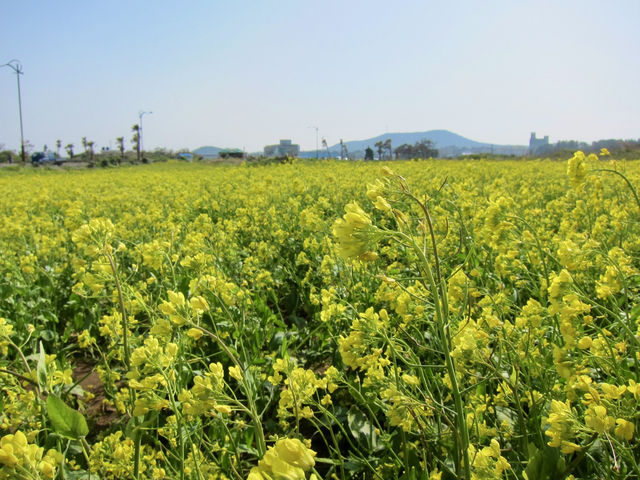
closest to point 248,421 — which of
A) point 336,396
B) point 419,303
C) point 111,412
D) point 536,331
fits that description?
point 336,396

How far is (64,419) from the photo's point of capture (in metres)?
1.23

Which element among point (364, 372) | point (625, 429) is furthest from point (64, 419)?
point (625, 429)

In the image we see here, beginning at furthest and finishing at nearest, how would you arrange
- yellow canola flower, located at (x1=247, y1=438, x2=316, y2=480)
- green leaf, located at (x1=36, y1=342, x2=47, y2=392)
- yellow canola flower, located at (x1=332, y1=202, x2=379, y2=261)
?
green leaf, located at (x1=36, y1=342, x2=47, y2=392)
yellow canola flower, located at (x1=332, y1=202, x2=379, y2=261)
yellow canola flower, located at (x1=247, y1=438, x2=316, y2=480)

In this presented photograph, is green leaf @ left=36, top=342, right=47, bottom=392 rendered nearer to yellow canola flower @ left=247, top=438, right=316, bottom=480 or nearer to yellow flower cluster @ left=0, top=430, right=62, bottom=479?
yellow flower cluster @ left=0, top=430, right=62, bottom=479

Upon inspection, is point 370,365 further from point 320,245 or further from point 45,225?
point 45,225

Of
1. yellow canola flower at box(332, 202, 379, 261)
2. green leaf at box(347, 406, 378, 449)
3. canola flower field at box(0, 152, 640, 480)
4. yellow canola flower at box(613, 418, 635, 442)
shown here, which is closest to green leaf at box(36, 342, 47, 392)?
canola flower field at box(0, 152, 640, 480)

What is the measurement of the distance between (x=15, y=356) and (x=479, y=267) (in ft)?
10.4

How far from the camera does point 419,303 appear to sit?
4.84 ft

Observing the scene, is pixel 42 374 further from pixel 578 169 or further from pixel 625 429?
pixel 578 169

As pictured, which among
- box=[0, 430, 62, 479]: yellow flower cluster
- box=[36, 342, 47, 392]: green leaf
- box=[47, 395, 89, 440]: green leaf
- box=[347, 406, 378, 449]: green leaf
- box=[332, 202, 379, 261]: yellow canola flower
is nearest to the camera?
box=[0, 430, 62, 479]: yellow flower cluster

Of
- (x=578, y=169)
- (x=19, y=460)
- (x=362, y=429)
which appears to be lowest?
(x=362, y=429)

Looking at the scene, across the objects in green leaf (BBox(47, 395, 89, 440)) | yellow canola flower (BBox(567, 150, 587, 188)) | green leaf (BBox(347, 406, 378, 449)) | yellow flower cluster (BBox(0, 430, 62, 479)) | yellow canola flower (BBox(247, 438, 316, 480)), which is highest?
yellow canola flower (BBox(567, 150, 587, 188))

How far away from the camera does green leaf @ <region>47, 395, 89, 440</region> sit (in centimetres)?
120

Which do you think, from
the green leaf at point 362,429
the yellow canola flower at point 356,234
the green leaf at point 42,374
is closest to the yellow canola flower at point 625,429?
the yellow canola flower at point 356,234
